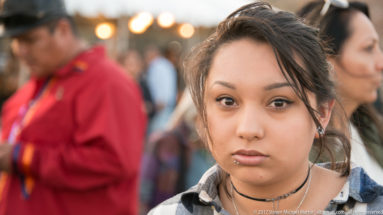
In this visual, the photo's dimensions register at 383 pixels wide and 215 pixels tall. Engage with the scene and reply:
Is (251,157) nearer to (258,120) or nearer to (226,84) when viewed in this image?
(258,120)

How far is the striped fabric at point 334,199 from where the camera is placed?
4.40ft

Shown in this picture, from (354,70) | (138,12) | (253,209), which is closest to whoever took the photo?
(253,209)

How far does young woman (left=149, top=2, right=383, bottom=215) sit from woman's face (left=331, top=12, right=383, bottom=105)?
0.71 metres

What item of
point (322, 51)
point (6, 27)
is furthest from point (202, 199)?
point (6, 27)

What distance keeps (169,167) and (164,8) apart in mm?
6725

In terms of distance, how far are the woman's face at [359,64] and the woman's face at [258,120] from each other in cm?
87

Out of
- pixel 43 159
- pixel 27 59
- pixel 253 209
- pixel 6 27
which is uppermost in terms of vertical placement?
pixel 6 27

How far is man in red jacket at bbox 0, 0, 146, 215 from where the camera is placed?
2.72 m

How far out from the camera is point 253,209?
142 cm

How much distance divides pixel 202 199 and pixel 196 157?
207cm

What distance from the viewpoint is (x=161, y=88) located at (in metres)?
8.64

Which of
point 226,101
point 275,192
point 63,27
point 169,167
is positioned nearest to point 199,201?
point 275,192

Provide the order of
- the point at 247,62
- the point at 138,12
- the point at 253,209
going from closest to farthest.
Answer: the point at 247,62 < the point at 253,209 < the point at 138,12

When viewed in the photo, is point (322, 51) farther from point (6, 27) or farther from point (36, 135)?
point (6, 27)
